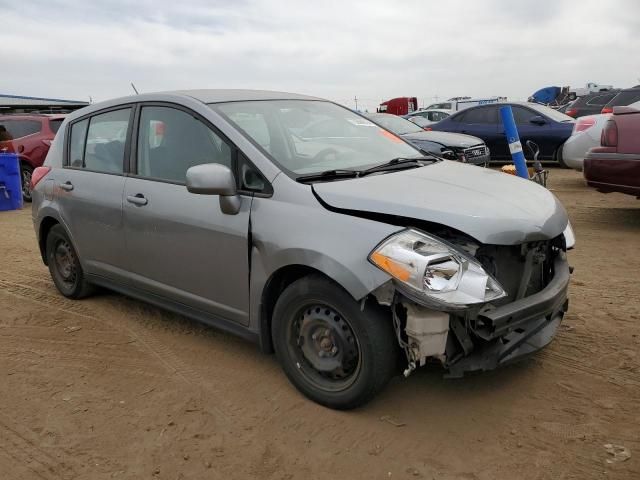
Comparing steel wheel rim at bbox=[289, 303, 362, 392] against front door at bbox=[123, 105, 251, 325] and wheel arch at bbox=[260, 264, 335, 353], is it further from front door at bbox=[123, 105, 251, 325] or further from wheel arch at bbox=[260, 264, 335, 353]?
front door at bbox=[123, 105, 251, 325]

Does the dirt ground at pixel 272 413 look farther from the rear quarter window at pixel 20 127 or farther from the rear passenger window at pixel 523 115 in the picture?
the rear passenger window at pixel 523 115

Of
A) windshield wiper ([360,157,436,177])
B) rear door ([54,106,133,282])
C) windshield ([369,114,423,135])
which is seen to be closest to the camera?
windshield wiper ([360,157,436,177])

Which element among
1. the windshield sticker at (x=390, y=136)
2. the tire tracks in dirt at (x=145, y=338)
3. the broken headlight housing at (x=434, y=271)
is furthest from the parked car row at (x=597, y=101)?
the tire tracks in dirt at (x=145, y=338)

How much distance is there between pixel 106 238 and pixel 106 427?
5.38 feet

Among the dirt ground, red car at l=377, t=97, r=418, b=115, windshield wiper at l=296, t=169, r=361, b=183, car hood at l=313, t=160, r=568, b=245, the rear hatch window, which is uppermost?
red car at l=377, t=97, r=418, b=115

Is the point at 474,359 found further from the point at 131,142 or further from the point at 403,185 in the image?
the point at 131,142

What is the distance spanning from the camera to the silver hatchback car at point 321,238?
2.73 meters

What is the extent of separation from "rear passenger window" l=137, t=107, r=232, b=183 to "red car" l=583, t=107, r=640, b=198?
4821mm

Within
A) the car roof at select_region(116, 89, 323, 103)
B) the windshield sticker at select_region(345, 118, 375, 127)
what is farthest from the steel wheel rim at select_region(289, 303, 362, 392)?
the windshield sticker at select_region(345, 118, 375, 127)

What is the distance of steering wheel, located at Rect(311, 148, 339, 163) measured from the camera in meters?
3.50

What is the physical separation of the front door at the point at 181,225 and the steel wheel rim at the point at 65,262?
3.43 feet

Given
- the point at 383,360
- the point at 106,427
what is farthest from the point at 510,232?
the point at 106,427

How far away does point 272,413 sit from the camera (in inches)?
121

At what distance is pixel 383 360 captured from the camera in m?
2.79
